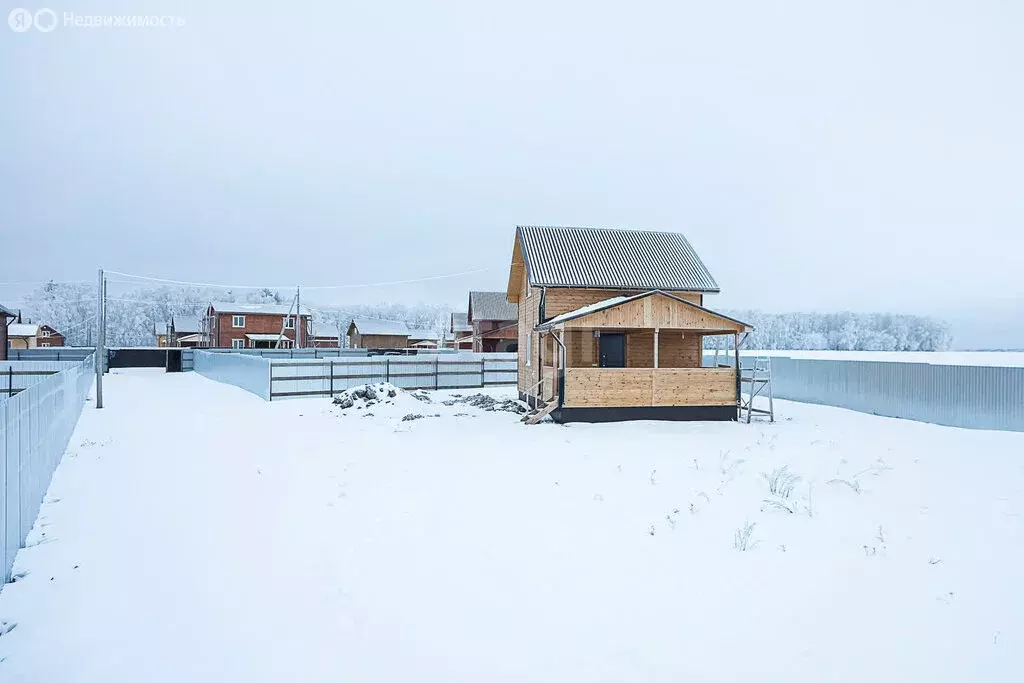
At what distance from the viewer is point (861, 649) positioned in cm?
453

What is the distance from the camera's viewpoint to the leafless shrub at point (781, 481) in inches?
347

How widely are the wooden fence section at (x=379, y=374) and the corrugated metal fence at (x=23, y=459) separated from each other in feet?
42.7

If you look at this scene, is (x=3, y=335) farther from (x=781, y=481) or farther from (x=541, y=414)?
(x=781, y=481)

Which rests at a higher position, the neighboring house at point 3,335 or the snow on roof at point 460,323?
the snow on roof at point 460,323

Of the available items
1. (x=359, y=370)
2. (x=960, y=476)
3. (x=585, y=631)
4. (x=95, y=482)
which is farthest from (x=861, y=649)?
(x=359, y=370)

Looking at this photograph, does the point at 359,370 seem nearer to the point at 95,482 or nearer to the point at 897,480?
the point at 95,482

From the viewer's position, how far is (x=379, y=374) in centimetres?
2511

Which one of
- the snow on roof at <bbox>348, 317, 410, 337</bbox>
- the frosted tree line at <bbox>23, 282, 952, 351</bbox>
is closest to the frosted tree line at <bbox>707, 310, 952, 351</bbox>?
the frosted tree line at <bbox>23, 282, 952, 351</bbox>

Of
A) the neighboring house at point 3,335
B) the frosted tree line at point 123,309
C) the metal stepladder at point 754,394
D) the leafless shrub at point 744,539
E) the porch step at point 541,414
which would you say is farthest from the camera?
the frosted tree line at point 123,309

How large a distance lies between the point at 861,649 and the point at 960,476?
778 cm

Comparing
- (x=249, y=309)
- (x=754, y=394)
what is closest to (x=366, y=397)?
(x=754, y=394)

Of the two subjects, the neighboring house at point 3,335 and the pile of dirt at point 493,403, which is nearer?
the pile of dirt at point 493,403

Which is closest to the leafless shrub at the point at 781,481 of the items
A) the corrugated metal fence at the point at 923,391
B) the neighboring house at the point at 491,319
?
the corrugated metal fence at the point at 923,391

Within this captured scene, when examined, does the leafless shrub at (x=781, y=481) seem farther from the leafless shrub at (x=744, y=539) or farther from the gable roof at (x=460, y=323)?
the gable roof at (x=460, y=323)
